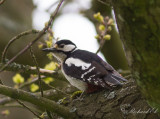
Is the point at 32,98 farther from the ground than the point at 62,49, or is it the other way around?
the point at 62,49

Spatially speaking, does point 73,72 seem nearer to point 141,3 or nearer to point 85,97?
point 85,97

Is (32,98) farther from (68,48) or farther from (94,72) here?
(68,48)

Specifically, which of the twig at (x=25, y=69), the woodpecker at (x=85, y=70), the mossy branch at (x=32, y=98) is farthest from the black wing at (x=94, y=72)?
the mossy branch at (x=32, y=98)

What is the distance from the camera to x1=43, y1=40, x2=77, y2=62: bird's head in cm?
370

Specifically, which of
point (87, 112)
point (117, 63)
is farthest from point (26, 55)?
point (87, 112)

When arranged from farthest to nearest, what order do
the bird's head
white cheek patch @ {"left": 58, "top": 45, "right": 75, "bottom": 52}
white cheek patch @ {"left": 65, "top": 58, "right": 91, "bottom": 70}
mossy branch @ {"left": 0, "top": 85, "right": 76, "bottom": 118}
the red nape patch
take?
white cheek patch @ {"left": 58, "top": 45, "right": 75, "bottom": 52}
the bird's head
white cheek patch @ {"left": 65, "top": 58, "right": 91, "bottom": 70}
the red nape patch
mossy branch @ {"left": 0, "top": 85, "right": 76, "bottom": 118}

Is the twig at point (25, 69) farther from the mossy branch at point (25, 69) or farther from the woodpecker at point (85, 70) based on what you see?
the woodpecker at point (85, 70)

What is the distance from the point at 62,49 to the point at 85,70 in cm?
68

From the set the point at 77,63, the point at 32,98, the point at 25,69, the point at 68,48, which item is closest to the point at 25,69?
the point at 25,69

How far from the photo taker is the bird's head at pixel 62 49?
3697 mm

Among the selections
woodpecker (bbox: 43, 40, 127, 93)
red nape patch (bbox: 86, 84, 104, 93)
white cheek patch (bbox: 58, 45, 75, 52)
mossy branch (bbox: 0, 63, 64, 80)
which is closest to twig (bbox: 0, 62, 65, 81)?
mossy branch (bbox: 0, 63, 64, 80)

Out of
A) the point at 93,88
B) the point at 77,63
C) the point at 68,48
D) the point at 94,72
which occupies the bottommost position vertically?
the point at 93,88

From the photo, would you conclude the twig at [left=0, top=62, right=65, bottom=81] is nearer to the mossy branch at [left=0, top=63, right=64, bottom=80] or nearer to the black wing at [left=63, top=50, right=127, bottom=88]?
the mossy branch at [left=0, top=63, right=64, bottom=80]

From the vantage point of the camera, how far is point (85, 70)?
3215 millimetres
